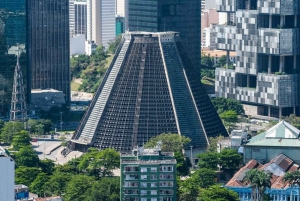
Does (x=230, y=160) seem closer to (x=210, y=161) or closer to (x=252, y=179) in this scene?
(x=210, y=161)

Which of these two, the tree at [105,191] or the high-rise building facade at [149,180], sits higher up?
the high-rise building facade at [149,180]

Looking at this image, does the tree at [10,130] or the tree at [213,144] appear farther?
the tree at [10,130]

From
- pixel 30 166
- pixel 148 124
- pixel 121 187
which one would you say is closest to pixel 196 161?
pixel 148 124

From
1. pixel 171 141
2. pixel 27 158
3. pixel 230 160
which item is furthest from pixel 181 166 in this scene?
pixel 27 158

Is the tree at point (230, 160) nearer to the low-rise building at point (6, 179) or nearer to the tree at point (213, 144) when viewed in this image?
the tree at point (213, 144)

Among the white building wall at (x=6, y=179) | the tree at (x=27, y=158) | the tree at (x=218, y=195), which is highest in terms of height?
the white building wall at (x=6, y=179)

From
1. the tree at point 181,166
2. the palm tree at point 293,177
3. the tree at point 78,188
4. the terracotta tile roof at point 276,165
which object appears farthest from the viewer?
the tree at point 181,166

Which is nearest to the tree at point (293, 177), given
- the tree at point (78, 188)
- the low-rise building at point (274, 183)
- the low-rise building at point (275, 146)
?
the low-rise building at point (274, 183)
